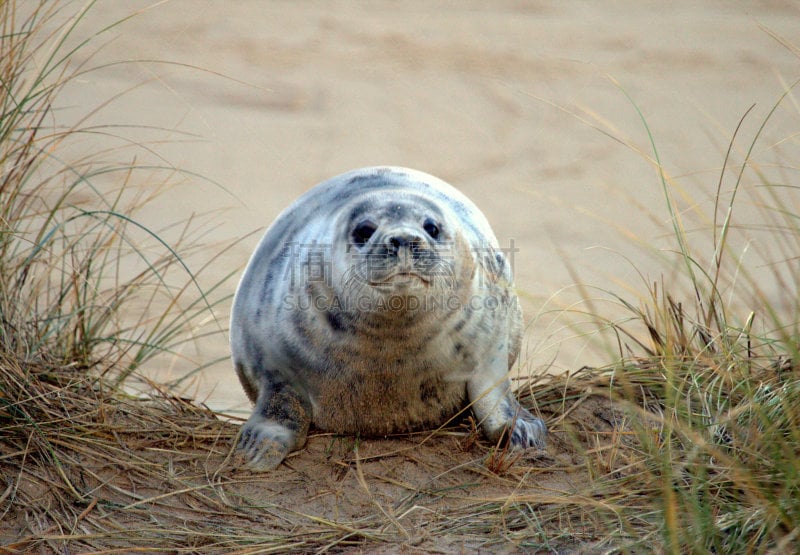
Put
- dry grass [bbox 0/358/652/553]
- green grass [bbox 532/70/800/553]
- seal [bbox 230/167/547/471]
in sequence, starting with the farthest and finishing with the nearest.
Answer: seal [bbox 230/167/547/471] → dry grass [bbox 0/358/652/553] → green grass [bbox 532/70/800/553]

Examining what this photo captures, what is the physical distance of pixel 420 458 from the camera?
3324 millimetres

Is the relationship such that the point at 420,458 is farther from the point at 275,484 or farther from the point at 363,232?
the point at 363,232

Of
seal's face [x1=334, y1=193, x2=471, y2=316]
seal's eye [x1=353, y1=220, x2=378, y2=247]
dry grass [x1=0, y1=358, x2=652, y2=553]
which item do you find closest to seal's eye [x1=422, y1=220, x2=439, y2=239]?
seal's face [x1=334, y1=193, x2=471, y2=316]

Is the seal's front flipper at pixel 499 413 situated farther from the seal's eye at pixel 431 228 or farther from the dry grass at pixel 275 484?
the seal's eye at pixel 431 228

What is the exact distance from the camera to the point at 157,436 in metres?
3.45

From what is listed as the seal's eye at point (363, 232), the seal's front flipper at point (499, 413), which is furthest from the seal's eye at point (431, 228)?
the seal's front flipper at point (499, 413)

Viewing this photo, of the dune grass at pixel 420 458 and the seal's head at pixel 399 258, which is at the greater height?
the seal's head at pixel 399 258

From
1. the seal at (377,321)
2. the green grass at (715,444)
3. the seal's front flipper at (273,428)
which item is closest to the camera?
the green grass at (715,444)

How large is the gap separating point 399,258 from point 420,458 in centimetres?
74

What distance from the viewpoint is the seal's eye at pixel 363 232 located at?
122 inches

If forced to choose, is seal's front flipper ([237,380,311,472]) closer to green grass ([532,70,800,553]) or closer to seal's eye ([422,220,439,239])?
seal's eye ([422,220,439,239])

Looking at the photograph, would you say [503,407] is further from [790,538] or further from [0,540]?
[0,540]

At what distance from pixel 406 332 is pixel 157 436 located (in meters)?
0.95

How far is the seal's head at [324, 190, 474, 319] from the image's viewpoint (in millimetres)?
2967
